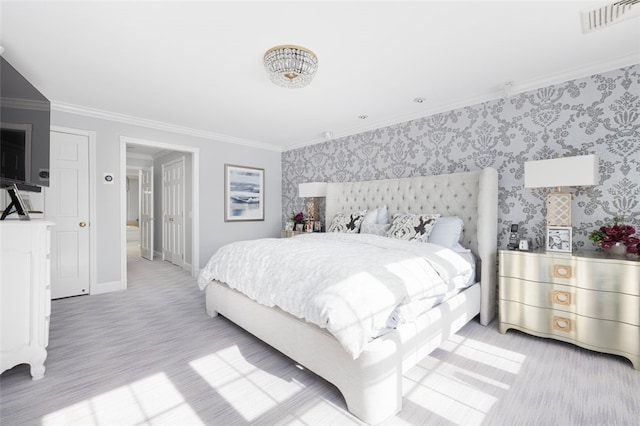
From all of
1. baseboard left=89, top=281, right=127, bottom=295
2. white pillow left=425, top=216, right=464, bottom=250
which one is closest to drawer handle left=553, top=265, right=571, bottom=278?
white pillow left=425, top=216, right=464, bottom=250

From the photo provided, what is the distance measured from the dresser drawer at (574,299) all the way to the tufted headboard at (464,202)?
10.4 inches

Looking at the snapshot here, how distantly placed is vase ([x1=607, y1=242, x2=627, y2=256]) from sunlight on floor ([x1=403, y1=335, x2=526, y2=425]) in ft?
3.77

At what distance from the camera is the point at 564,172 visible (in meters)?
2.34

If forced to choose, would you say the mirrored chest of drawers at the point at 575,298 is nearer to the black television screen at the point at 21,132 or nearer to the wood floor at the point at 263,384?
the wood floor at the point at 263,384

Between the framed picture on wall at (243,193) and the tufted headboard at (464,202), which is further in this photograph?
the framed picture on wall at (243,193)

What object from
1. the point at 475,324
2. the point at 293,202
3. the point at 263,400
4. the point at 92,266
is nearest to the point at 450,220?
the point at 475,324

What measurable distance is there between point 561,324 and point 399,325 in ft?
5.19

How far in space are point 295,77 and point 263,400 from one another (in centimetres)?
222

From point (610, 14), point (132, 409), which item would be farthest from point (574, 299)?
point (132, 409)

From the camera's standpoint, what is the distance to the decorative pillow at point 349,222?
12.4 ft

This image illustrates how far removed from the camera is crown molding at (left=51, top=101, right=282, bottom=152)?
348 cm

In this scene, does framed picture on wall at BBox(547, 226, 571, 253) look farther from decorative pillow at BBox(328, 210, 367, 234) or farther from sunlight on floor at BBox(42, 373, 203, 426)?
sunlight on floor at BBox(42, 373, 203, 426)

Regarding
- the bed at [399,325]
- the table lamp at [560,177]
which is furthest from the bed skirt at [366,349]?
the table lamp at [560,177]

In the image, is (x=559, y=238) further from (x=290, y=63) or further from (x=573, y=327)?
(x=290, y=63)
